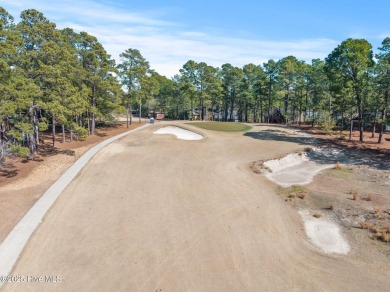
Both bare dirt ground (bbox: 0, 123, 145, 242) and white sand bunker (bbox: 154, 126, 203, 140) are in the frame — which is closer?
bare dirt ground (bbox: 0, 123, 145, 242)

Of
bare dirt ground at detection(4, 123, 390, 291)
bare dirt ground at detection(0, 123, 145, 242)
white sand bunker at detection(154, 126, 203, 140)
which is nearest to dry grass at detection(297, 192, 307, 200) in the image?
bare dirt ground at detection(4, 123, 390, 291)

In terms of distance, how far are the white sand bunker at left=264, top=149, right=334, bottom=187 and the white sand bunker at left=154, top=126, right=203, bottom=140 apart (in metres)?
15.7

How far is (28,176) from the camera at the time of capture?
27250mm

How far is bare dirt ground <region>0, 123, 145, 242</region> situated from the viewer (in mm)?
19453

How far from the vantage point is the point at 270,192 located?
23.7m

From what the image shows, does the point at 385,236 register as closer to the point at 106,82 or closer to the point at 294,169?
the point at 294,169

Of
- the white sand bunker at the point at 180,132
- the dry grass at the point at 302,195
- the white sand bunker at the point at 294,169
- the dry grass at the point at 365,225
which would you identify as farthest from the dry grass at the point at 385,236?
the white sand bunker at the point at 180,132

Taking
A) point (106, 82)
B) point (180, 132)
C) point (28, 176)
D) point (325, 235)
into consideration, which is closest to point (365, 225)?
point (325, 235)

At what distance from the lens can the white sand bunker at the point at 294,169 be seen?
27.5 meters

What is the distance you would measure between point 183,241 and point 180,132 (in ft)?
114

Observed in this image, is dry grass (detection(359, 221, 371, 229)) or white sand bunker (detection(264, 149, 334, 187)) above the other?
white sand bunker (detection(264, 149, 334, 187))

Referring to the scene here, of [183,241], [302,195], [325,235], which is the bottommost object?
[183,241]

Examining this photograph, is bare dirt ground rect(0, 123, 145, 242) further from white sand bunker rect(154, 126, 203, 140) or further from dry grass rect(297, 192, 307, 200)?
dry grass rect(297, 192, 307, 200)

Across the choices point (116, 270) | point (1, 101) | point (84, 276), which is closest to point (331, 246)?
point (116, 270)
